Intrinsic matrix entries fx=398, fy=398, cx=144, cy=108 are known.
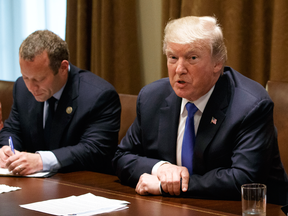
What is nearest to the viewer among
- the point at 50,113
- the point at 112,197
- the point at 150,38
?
the point at 112,197

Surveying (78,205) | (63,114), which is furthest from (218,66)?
(63,114)

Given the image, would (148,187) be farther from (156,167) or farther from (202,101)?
(202,101)

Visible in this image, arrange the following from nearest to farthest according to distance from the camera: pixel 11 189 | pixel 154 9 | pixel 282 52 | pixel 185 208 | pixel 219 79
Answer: pixel 185 208
pixel 11 189
pixel 219 79
pixel 282 52
pixel 154 9

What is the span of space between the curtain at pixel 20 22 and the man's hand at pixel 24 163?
2499mm

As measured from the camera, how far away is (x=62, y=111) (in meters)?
2.56

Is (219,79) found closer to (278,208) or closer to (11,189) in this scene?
(278,208)

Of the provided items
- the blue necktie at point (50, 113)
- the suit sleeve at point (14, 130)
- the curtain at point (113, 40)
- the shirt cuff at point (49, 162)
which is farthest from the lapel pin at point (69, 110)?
the curtain at point (113, 40)

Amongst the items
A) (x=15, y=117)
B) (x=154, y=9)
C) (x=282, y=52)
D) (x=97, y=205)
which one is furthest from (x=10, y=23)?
(x=97, y=205)

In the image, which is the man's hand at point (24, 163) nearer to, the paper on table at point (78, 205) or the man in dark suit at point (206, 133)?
the man in dark suit at point (206, 133)

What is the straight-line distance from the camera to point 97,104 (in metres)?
2.60

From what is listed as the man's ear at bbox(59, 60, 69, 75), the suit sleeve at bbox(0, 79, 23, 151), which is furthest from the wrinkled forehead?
the suit sleeve at bbox(0, 79, 23, 151)

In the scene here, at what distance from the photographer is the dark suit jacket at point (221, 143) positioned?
1799mm

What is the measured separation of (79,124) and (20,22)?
2633 millimetres

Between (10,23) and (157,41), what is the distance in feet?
6.74
